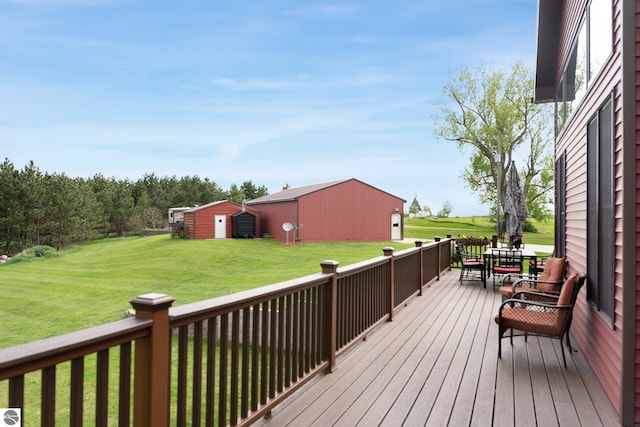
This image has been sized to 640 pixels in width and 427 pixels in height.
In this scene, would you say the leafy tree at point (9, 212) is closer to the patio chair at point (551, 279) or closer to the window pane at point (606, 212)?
the patio chair at point (551, 279)

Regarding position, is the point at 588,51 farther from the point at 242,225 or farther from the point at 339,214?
the point at 242,225

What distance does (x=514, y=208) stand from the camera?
951cm

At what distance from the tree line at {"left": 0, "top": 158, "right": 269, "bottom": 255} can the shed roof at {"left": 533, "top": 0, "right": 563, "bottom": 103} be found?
35.9 m

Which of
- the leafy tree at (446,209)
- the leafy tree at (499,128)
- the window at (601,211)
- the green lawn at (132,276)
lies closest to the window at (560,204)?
the window at (601,211)

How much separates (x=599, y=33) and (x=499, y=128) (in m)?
21.3

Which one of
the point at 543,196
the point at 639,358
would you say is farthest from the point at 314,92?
the point at 639,358

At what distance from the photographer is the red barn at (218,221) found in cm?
2812

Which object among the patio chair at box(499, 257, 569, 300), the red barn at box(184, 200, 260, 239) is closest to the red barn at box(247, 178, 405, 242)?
the red barn at box(184, 200, 260, 239)

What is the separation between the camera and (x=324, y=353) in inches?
149

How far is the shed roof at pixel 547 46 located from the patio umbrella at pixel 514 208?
1.71 metres

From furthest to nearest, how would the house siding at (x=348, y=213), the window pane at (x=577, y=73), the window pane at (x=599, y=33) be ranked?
the house siding at (x=348, y=213), the window pane at (x=577, y=73), the window pane at (x=599, y=33)

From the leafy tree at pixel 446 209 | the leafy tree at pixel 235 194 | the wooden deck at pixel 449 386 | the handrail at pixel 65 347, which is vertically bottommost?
the wooden deck at pixel 449 386

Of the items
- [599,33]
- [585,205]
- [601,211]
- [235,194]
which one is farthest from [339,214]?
[235,194]

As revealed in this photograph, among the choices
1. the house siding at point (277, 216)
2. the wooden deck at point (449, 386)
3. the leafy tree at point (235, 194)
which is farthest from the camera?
the leafy tree at point (235, 194)
